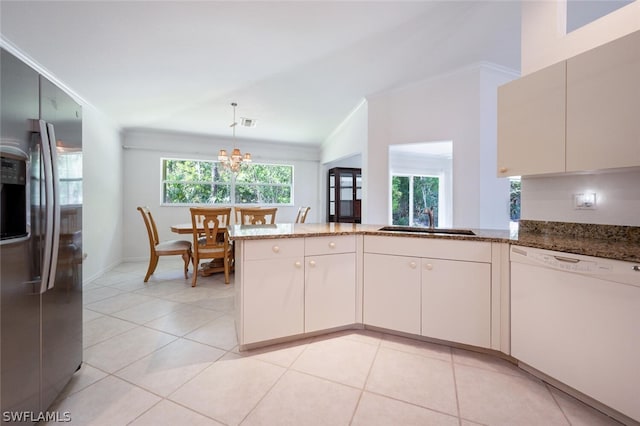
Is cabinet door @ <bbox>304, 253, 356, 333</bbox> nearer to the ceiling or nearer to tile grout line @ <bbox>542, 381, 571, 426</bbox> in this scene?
tile grout line @ <bbox>542, 381, 571, 426</bbox>

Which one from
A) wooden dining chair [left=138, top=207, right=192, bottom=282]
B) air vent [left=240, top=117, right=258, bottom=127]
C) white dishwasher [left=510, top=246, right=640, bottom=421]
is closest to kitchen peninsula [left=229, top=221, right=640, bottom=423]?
white dishwasher [left=510, top=246, right=640, bottom=421]

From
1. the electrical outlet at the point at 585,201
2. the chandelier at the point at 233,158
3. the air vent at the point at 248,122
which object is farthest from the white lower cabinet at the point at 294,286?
the air vent at the point at 248,122

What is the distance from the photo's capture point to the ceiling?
2.05 m

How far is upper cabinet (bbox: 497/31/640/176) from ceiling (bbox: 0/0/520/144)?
4.33ft

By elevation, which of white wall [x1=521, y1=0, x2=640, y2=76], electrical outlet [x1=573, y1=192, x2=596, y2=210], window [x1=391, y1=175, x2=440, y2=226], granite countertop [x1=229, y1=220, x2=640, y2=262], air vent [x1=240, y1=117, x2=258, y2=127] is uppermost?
air vent [x1=240, y1=117, x2=258, y2=127]

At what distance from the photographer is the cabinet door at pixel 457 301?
5.88ft

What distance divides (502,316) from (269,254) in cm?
161

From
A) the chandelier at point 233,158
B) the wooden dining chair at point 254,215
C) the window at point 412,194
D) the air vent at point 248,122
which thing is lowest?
the wooden dining chair at point 254,215

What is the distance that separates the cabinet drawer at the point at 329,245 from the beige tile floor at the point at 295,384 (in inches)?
26.9

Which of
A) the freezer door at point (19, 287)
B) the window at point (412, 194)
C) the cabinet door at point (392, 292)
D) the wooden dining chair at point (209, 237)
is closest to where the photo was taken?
the freezer door at point (19, 287)

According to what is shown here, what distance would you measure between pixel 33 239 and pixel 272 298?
1261mm

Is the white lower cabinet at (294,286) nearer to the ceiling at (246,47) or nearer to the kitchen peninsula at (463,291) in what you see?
the kitchen peninsula at (463,291)

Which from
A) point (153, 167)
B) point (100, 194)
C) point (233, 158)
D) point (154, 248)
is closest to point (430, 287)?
point (233, 158)

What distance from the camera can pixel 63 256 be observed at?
1.38 meters
